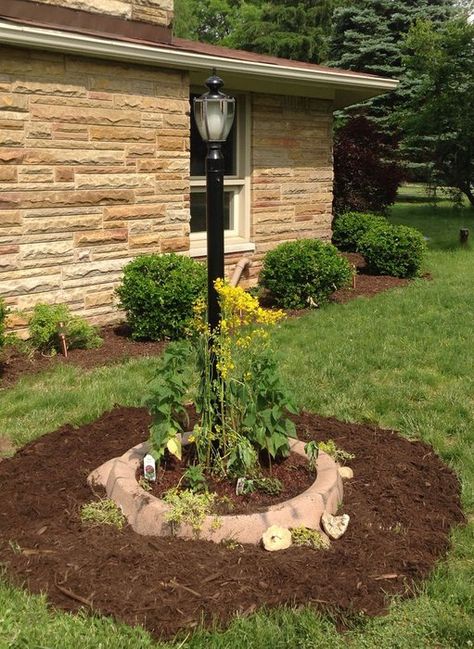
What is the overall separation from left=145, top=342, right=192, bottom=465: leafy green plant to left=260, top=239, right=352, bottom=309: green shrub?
5038 mm

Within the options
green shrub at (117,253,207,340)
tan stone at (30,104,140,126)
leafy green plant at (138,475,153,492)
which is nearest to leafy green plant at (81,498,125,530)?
leafy green plant at (138,475,153,492)

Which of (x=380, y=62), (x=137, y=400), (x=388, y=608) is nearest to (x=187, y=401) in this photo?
(x=137, y=400)

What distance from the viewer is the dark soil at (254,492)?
11.3 ft

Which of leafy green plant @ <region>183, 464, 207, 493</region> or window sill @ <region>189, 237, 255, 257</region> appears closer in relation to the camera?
leafy green plant @ <region>183, 464, 207, 493</region>

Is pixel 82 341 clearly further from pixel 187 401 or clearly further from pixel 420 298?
pixel 420 298

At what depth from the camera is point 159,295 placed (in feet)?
22.7

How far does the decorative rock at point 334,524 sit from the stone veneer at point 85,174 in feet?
14.4

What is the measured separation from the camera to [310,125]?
9969 millimetres

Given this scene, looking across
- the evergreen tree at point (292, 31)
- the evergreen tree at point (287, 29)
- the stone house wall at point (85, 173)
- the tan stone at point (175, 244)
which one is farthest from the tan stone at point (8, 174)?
the evergreen tree at point (292, 31)

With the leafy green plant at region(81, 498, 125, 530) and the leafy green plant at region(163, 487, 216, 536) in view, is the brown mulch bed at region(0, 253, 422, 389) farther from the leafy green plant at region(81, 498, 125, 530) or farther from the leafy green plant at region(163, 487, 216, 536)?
the leafy green plant at region(163, 487, 216, 536)

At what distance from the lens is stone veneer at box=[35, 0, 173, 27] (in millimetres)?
7270

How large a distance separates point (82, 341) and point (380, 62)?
1835 cm

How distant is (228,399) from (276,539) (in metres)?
0.80

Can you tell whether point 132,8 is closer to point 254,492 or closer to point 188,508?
point 254,492
